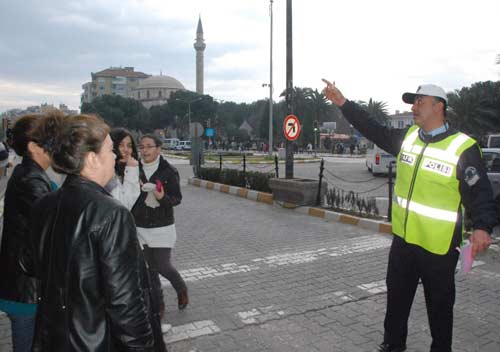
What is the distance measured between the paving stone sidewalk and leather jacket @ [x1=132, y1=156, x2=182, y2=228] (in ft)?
3.31

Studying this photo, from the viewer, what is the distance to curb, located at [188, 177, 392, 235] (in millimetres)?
8163

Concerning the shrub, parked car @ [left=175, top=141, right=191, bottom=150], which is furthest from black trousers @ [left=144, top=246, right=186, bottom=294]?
parked car @ [left=175, top=141, right=191, bottom=150]

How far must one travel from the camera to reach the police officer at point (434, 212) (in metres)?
3.00

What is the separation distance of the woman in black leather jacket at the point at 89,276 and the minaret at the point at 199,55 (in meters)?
98.4

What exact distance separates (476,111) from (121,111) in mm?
67470

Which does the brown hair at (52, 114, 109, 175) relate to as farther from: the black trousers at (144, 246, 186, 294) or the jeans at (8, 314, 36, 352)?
the black trousers at (144, 246, 186, 294)

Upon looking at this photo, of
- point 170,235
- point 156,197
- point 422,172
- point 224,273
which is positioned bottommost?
point 224,273

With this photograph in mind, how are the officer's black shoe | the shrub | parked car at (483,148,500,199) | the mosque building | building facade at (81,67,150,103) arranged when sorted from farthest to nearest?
1. building facade at (81,67,150,103)
2. the mosque building
3. the shrub
4. parked car at (483,148,500,199)
5. the officer's black shoe

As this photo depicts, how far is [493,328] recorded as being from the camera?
4.02 meters

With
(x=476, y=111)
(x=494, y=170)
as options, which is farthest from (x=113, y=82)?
(x=494, y=170)

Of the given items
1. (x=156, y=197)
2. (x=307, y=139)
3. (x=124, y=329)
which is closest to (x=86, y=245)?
(x=124, y=329)

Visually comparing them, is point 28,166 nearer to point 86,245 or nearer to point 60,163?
point 60,163

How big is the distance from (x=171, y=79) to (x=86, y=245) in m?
136

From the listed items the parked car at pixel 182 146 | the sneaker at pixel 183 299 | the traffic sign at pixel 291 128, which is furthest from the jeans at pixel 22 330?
the parked car at pixel 182 146
